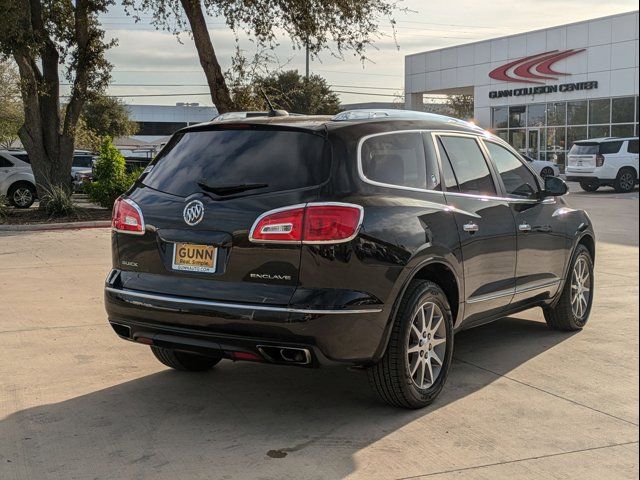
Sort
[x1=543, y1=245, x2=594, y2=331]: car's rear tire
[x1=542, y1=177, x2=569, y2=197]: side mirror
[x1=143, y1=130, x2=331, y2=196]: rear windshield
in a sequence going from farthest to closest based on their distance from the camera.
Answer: [x1=543, y1=245, x2=594, y2=331]: car's rear tire < [x1=542, y1=177, x2=569, y2=197]: side mirror < [x1=143, y1=130, x2=331, y2=196]: rear windshield

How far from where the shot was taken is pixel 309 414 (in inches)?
188

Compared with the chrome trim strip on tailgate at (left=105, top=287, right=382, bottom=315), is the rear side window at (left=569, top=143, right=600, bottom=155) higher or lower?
higher

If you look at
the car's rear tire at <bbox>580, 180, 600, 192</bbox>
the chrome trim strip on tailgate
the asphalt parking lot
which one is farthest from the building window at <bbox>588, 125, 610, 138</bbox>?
the chrome trim strip on tailgate

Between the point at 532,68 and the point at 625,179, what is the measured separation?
16.9 metres

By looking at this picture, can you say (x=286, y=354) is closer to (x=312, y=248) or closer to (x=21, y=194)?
(x=312, y=248)

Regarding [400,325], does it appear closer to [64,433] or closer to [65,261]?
[64,433]

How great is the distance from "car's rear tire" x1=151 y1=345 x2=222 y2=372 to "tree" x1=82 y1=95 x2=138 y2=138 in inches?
2304

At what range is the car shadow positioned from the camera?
3955 mm

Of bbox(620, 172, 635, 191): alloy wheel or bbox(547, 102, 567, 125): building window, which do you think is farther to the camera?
bbox(547, 102, 567, 125): building window

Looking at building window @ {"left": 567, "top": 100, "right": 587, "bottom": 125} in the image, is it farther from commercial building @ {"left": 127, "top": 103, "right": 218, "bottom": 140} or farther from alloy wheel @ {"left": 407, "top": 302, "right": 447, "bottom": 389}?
commercial building @ {"left": 127, "top": 103, "right": 218, "bottom": 140}

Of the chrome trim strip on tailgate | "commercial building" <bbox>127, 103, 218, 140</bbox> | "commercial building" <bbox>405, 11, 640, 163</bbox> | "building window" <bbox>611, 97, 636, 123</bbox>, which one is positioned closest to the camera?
the chrome trim strip on tailgate

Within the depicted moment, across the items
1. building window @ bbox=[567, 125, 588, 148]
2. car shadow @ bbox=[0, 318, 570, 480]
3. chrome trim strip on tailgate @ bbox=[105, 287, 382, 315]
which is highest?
building window @ bbox=[567, 125, 588, 148]

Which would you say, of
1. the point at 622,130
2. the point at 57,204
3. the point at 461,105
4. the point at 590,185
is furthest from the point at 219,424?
the point at 461,105

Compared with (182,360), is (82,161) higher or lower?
higher
